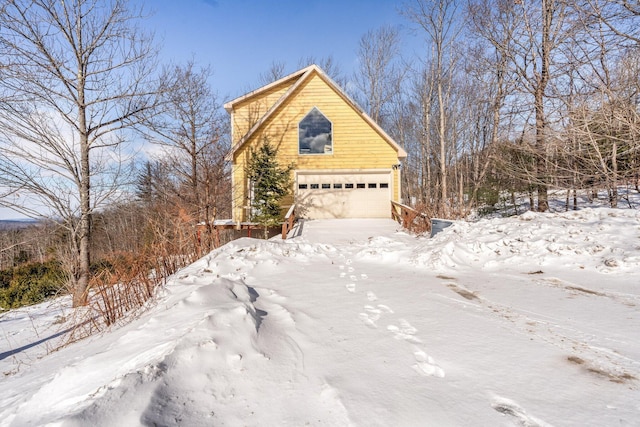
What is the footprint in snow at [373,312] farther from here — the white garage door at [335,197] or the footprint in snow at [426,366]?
the white garage door at [335,197]

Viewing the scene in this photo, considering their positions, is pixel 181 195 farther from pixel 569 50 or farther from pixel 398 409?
pixel 569 50

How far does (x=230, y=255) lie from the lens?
5.59 meters

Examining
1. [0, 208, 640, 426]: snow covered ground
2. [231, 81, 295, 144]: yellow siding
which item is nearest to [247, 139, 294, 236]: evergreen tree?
[231, 81, 295, 144]: yellow siding

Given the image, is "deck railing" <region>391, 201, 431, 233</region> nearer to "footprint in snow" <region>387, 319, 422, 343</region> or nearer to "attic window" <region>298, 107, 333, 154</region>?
"attic window" <region>298, 107, 333, 154</region>

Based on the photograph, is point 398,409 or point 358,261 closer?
point 398,409

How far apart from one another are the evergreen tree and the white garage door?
1.58m

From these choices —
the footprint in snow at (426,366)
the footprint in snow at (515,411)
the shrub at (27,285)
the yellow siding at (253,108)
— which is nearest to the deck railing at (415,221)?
the footprint in snow at (426,366)

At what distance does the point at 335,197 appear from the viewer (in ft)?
42.1

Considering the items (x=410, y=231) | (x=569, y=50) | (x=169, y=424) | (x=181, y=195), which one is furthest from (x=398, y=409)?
(x=181, y=195)

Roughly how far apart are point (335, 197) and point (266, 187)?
334 cm

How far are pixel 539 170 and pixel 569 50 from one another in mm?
3618

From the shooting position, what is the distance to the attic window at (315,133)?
1283 cm

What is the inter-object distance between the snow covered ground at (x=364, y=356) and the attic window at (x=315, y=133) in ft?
29.3

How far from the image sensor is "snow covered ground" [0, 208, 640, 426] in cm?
160
